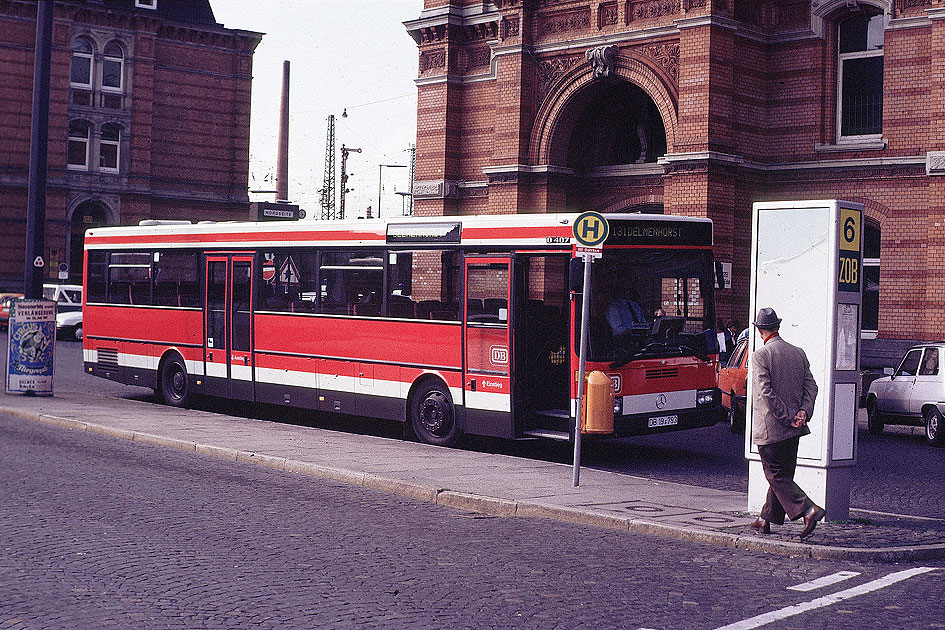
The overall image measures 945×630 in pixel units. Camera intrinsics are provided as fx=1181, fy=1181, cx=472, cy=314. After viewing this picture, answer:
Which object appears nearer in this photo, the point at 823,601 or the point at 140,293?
the point at 823,601

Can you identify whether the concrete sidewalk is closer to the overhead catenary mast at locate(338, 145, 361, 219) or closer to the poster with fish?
the poster with fish

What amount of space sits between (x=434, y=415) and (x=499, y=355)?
1.52 meters

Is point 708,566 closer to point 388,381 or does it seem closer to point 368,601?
point 368,601

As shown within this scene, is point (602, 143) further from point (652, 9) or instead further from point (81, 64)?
point (81, 64)

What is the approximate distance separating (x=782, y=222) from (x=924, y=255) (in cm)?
1598

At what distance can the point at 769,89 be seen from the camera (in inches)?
1055

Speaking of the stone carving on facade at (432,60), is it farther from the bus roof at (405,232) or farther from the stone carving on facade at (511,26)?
the bus roof at (405,232)

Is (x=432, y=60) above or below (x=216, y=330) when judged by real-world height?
above

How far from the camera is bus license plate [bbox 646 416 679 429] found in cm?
1400

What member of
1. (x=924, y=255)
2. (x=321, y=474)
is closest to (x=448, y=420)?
(x=321, y=474)

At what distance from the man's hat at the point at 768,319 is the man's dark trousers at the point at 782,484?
35.6 inches

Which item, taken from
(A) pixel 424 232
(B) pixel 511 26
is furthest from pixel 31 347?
(B) pixel 511 26

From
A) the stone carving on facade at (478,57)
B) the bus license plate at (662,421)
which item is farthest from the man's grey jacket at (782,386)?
the stone carving on facade at (478,57)

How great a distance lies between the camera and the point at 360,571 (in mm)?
7832
